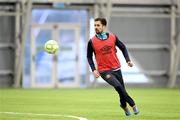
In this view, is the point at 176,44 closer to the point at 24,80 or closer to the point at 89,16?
the point at 89,16

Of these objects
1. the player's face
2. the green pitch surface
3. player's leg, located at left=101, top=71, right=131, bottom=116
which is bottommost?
the green pitch surface

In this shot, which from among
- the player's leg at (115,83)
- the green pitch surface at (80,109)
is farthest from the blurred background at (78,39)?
the player's leg at (115,83)

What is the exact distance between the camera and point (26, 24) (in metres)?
35.2

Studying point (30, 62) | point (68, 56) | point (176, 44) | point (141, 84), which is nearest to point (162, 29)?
point (176, 44)

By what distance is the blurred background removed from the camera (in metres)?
36.5

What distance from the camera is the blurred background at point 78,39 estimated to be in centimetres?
3653

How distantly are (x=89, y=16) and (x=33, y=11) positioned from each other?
3.56 meters

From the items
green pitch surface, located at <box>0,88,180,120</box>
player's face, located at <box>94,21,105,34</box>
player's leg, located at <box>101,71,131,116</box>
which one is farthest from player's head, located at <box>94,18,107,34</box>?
green pitch surface, located at <box>0,88,180,120</box>

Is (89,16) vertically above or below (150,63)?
above

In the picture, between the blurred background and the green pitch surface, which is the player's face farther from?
the blurred background

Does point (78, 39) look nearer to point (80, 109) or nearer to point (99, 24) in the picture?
point (80, 109)

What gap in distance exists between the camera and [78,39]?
125 feet

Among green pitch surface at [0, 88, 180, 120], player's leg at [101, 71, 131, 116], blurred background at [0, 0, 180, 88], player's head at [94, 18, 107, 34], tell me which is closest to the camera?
player's head at [94, 18, 107, 34]

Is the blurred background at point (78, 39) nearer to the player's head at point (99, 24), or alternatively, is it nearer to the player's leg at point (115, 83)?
the player's leg at point (115, 83)
